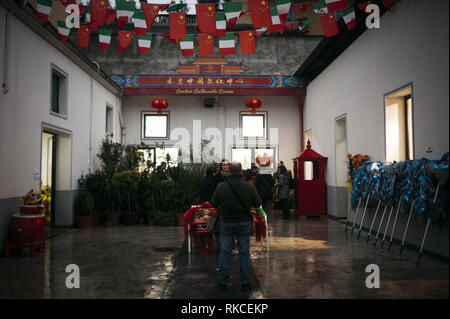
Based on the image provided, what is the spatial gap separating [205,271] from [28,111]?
5.29 m

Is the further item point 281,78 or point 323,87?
point 281,78

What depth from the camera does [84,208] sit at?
10.6m

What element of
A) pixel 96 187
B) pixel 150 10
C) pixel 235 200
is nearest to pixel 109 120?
pixel 96 187

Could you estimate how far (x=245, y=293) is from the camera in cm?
468

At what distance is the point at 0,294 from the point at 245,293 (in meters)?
3.09

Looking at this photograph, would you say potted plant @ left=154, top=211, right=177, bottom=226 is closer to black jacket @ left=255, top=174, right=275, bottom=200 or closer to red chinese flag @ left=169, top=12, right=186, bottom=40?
black jacket @ left=255, top=174, right=275, bottom=200

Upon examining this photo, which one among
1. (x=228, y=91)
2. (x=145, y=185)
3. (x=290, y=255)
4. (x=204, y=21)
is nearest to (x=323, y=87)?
(x=228, y=91)

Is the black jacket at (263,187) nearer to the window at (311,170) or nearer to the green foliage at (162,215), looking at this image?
the window at (311,170)

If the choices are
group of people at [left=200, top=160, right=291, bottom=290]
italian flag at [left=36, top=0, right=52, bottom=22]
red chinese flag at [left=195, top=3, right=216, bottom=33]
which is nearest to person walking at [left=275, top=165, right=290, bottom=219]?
red chinese flag at [left=195, top=3, right=216, bottom=33]

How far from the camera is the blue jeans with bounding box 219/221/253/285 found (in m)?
4.83

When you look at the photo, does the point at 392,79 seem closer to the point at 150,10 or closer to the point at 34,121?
the point at 150,10
